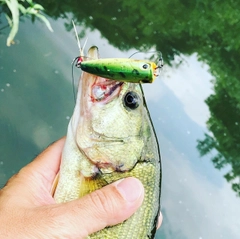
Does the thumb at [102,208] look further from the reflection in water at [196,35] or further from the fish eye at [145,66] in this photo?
the reflection in water at [196,35]

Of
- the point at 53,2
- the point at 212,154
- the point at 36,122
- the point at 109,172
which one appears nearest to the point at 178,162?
the point at 212,154

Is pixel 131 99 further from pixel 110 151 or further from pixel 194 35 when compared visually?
pixel 194 35

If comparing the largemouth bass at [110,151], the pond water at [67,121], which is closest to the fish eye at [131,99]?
the largemouth bass at [110,151]

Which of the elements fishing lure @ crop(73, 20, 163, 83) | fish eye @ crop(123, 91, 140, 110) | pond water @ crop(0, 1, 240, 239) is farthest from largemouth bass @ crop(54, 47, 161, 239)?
pond water @ crop(0, 1, 240, 239)

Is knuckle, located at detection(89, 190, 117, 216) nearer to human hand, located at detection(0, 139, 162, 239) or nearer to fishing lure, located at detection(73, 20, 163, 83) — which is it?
human hand, located at detection(0, 139, 162, 239)

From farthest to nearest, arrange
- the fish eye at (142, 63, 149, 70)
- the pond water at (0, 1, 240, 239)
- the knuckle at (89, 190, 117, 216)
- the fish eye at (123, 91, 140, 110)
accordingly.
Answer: the pond water at (0, 1, 240, 239) < the fish eye at (123, 91, 140, 110) < the knuckle at (89, 190, 117, 216) < the fish eye at (142, 63, 149, 70)

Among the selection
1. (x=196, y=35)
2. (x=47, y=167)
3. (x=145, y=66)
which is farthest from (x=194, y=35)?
(x=145, y=66)
